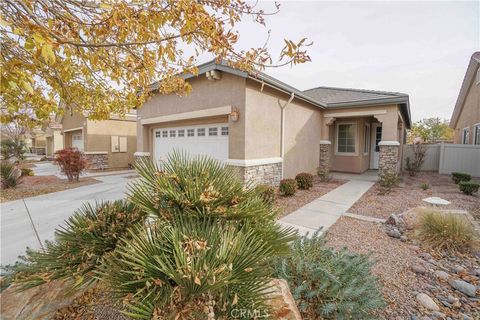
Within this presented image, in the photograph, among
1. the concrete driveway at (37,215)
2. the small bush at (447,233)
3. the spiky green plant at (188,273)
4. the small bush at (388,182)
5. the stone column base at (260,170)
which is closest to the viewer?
Answer: the spiky green plant at (188,273)

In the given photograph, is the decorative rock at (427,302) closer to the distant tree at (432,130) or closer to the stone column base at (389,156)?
the stone column base at (389,156)

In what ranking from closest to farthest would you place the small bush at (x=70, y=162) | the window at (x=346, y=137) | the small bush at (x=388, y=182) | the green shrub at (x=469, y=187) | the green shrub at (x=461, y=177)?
1. the green shrub at (x=469, y=187)
2. the small bush at (x=388, y=182)
3. the green shrub at (x=461, y=177)
4. the small bush at (x=70, y=162)
5. the window at (x=346, y=137)

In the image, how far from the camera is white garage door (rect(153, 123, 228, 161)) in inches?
333

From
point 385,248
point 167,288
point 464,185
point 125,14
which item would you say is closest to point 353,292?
point 167,288

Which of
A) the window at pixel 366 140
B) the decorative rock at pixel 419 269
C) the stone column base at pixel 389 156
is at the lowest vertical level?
the decorative rock at pixel 419 269

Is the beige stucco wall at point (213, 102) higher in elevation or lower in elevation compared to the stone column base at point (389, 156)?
higher

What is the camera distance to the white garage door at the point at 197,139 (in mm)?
8450

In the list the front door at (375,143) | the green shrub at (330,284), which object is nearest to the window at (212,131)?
the green shrub at (330,284)

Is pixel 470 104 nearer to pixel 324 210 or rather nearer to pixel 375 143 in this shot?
pixel 375 143

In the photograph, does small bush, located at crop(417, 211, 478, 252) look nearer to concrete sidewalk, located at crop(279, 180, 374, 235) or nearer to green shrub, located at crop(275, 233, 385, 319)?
concrete sidewalk, located at crop(279, 180, 374, 235)

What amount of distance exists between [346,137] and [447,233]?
9450mm

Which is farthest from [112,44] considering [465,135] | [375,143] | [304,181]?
[465,135]

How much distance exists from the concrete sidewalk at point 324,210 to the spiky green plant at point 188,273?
2933mm

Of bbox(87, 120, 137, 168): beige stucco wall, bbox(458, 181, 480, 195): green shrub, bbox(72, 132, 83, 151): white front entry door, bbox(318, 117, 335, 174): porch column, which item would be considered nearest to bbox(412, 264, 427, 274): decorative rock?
bbox(458, 181, 480, 195): green shrub
